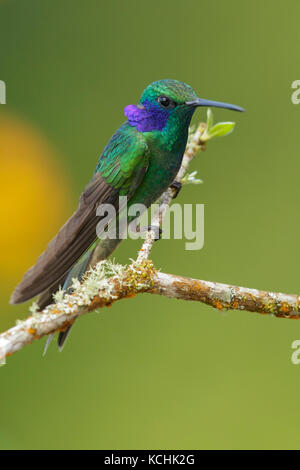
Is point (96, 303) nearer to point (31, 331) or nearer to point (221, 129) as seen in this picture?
point (31, 331)

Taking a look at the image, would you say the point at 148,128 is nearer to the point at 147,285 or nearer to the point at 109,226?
the point at 109,226

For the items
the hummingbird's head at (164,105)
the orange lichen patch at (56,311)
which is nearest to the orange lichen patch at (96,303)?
the orange lichen patch at (56,311)

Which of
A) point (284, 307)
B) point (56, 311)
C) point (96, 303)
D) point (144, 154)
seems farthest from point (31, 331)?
point (144, 154)

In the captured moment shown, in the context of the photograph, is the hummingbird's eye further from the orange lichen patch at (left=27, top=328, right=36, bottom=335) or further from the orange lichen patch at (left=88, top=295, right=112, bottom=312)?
the orange lichen patch at (left=27, top=328, right=36, bottom=335)

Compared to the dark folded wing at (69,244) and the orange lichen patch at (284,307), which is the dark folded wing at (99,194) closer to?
the dark folded wing at (69,244)

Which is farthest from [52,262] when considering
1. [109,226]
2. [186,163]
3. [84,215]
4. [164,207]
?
[186,163]

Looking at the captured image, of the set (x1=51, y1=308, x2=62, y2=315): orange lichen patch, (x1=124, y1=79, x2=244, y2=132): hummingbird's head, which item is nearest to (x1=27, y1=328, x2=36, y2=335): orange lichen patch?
(x1=51, y1=308, x2=62, y2=315): orange lichen patch
